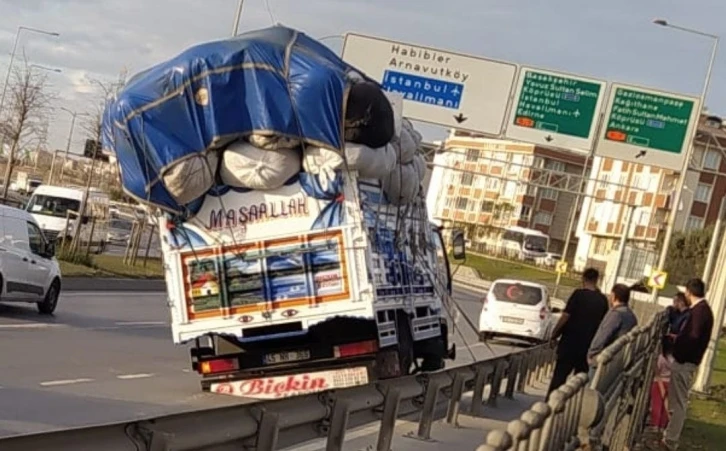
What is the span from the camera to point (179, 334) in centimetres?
1341

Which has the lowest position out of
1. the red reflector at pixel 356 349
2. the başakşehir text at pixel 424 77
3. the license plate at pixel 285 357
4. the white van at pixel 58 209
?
the white van at pixel 58 209

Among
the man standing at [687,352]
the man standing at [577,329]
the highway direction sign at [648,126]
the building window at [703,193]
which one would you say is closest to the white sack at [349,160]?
the man standing at [577,329]

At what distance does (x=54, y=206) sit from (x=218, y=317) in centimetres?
3510

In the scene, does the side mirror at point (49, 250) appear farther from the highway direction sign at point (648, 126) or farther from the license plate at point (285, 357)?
the highway direction sign at point (648, 126)

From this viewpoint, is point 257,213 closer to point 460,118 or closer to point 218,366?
point 218,366

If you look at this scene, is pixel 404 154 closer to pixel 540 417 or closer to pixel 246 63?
pixel 246 63

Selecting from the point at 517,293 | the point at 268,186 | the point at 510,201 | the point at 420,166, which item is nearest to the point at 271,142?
the point at 268,186

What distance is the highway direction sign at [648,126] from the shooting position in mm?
34188

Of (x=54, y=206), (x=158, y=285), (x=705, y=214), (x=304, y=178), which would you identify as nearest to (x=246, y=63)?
(x=304, y=178)

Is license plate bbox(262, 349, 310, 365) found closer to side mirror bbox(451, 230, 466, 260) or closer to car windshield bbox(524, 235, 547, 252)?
side mirror bbox(451, 230, 466, 260)

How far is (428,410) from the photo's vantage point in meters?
13.1

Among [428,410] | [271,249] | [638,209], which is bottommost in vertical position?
[428,410]

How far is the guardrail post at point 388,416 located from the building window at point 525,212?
11794cm

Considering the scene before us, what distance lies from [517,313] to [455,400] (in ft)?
62.8
